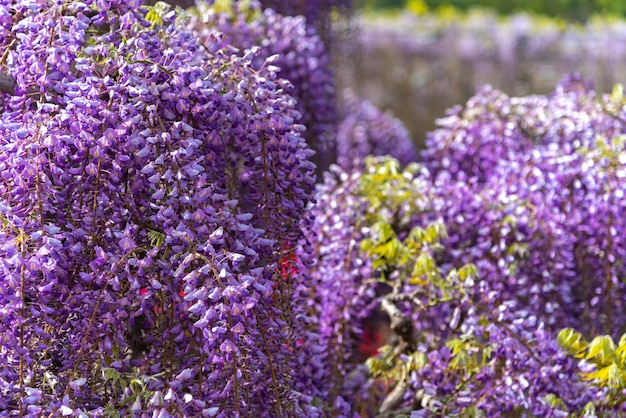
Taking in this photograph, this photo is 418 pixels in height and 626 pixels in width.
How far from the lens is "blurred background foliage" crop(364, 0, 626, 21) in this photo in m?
12.0

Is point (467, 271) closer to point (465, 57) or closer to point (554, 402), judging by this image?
point (554, 402)

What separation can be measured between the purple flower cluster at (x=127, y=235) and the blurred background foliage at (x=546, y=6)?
30.7 feet

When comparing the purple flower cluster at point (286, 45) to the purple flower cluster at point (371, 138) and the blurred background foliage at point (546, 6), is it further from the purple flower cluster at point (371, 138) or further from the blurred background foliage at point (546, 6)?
the blurred background foliage at point (546, 6)

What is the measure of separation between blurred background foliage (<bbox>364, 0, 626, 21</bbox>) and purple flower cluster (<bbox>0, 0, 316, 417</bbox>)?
9.35 m

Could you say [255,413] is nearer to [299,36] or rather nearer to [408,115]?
[299,36]

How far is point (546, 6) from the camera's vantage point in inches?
516

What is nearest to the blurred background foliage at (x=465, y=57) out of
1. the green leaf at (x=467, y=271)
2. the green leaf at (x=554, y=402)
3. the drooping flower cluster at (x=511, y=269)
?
the drooping flower cluster at (x=511, y=269)

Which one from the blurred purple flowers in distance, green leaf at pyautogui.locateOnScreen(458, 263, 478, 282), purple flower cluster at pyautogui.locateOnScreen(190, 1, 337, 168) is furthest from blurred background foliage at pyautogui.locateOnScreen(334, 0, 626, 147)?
green leaf at pyautogui.locateOnScreen(458, 263, 478, 282)

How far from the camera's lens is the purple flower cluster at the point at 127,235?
7.20 ft

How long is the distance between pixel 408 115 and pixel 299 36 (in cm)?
623

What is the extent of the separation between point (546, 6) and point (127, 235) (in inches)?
466

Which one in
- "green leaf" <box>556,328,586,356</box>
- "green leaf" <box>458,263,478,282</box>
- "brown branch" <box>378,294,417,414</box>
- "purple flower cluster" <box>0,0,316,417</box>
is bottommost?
"brown branch" <box>378,294,417,414</box>

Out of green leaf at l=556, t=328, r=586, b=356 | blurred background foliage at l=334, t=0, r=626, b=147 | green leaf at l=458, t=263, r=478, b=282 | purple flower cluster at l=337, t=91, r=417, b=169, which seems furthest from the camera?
blurred background foliage at l=334, t=0, r=626, b=147

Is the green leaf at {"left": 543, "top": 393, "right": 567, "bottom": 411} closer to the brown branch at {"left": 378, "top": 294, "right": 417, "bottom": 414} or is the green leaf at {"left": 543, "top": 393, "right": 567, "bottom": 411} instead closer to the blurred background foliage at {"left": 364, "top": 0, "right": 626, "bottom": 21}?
the brown branch at {"left": 378, "top": 294, "right": 417, "bottom": 414}
